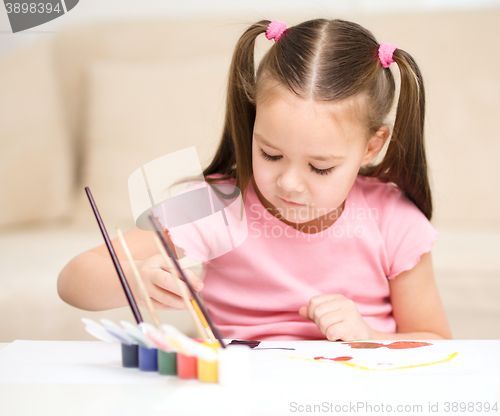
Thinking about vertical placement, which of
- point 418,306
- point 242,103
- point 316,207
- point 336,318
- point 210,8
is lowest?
point 418,306

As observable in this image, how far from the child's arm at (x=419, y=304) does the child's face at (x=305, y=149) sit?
219 millimetres

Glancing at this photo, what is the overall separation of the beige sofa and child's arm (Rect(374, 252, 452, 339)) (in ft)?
1.54

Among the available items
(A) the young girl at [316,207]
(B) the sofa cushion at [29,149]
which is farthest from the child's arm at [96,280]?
(B) the sofa cushion at [29,149]

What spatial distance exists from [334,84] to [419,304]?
0.38 meters

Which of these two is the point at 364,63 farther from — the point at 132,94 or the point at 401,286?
the point at 132,94

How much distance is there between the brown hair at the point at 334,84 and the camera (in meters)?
0.68

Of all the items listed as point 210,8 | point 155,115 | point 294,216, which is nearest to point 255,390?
point 294,216

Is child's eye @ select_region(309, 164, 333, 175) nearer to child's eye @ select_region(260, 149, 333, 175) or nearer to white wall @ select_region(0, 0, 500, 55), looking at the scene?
child's eye @ select_region(260, 149, 333, 175)

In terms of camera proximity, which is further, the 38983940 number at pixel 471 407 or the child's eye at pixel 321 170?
the child's eye at pixel 321 170

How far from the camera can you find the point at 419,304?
0.82 meters

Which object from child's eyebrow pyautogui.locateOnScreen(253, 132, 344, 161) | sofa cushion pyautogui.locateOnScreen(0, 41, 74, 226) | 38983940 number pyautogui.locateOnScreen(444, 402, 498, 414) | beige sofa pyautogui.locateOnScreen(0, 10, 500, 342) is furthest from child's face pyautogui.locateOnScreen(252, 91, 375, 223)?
sofa cushion pyautogui.locateOnScreen(0, 41, 74, 226)

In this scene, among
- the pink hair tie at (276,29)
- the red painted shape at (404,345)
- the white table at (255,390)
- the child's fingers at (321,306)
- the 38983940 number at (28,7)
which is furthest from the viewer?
the 38983940 number at (28,7)

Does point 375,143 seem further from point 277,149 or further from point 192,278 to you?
point 192,278

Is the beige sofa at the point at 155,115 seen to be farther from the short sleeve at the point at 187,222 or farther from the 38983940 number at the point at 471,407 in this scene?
the 38983940 number at the point at 471,407
